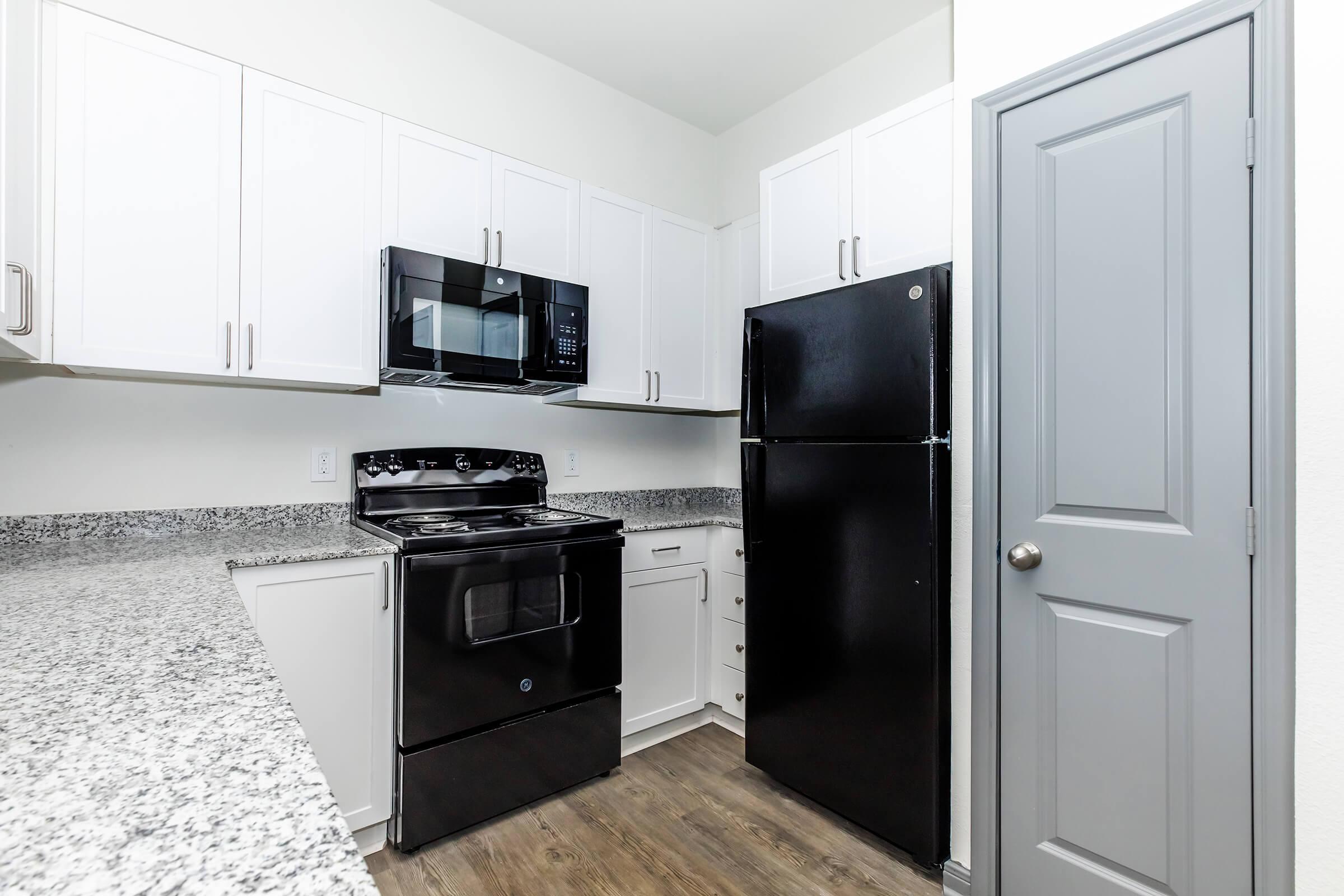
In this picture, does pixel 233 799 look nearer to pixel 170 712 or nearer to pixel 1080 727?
pixel 170 712

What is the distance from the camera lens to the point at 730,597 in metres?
2.71

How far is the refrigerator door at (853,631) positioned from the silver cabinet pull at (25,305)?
192cm

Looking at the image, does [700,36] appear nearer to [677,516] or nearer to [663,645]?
[677,516]

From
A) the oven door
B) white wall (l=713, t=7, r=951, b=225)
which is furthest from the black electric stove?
white wall (l=713, t=7, r=951, b=225)

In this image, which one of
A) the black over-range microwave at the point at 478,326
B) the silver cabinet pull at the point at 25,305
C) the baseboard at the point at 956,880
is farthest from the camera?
the black over-range microwave at the point at 478,326

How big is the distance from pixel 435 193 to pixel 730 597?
189cm

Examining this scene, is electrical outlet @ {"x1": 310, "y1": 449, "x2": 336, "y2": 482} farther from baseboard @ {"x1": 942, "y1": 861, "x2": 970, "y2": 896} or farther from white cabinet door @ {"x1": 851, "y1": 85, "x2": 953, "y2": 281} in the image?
baseboard @ {"x1": 942, "y1": 861, "x2": 970, "y2": 896}

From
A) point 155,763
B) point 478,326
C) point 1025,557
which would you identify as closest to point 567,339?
point 478,326

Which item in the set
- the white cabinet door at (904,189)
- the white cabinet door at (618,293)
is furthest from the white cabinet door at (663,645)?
the white cabinet door at (904,189)

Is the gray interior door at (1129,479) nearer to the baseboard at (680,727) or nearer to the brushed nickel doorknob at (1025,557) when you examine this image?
the brushed nickel doorknob at (1025,557)

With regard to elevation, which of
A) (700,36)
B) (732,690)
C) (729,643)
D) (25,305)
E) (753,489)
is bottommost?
(732,690)

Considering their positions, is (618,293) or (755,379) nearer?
(755,379)

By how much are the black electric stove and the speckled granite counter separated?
81cm

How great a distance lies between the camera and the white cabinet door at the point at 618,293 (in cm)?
268
